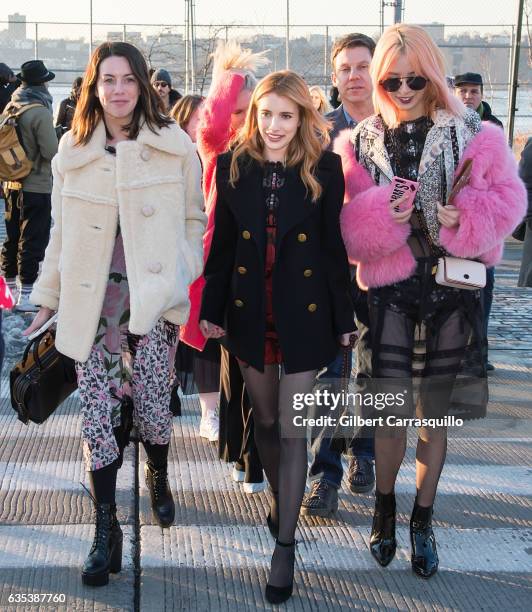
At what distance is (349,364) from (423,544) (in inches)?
41.1

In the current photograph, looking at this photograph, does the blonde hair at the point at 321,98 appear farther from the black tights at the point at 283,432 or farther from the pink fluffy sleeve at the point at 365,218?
the black tights at the point at 283,432

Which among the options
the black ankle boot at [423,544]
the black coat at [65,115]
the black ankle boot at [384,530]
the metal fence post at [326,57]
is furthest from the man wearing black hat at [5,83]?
the metal fence post at [326,57]

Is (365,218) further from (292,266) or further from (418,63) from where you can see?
(418,63)

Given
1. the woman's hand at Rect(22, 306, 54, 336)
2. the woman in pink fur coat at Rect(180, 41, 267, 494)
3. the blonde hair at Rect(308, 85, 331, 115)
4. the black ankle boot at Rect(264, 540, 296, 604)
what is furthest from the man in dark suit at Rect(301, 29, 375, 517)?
the woman's hand at Rect(22, 306, 54, 336)

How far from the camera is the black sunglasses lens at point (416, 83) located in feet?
12.3

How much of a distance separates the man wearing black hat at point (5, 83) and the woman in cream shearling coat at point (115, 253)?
283 inches

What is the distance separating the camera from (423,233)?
3898mm

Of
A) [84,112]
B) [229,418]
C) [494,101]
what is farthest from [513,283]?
[494,101]

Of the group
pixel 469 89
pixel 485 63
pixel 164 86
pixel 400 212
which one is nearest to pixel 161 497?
pixel 400 212

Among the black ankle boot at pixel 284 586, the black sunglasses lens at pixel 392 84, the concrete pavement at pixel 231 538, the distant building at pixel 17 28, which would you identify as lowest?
the concrete pavement at pixel 231 538

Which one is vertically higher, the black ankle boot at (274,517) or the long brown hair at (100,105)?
the long brown hair at (100,105)

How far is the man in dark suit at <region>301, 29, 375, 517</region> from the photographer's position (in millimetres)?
4484

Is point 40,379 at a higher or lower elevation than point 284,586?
higher

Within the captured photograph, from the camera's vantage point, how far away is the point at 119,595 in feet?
12.0
